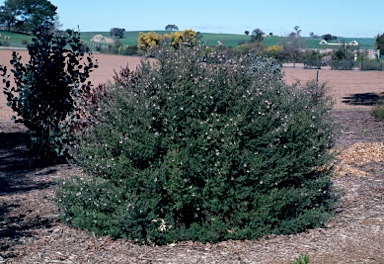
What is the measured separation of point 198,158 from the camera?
5875 millimetres

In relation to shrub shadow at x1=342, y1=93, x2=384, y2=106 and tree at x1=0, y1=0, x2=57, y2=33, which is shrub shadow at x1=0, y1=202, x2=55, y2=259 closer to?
shrub shadow at x1=342, y1=93, x2=384, y2=106

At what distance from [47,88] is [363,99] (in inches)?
746

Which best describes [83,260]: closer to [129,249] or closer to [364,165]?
[129,249]

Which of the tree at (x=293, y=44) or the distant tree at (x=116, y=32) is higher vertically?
the distant tree at (x=116, y=32)

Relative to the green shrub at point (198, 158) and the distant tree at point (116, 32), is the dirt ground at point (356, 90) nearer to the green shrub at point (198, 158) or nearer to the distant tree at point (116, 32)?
the green shrub at point (198, 158)

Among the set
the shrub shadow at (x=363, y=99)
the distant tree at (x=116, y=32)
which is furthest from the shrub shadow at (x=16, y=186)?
the distant tree at (x=116, y=32)

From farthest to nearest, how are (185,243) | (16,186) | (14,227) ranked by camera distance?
(16,186)
(14,227)
(185,243)

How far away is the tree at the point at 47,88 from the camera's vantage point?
9922mm

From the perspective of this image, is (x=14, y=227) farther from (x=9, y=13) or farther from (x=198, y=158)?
(x=9, y=13)

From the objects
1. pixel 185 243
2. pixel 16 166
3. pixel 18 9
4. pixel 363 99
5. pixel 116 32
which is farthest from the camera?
pixel 116 32

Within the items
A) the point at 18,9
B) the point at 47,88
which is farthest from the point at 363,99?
the point at 18,9

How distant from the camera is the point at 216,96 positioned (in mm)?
6055

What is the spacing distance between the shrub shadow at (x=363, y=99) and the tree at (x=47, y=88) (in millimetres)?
16436

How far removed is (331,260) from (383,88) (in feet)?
93.7
